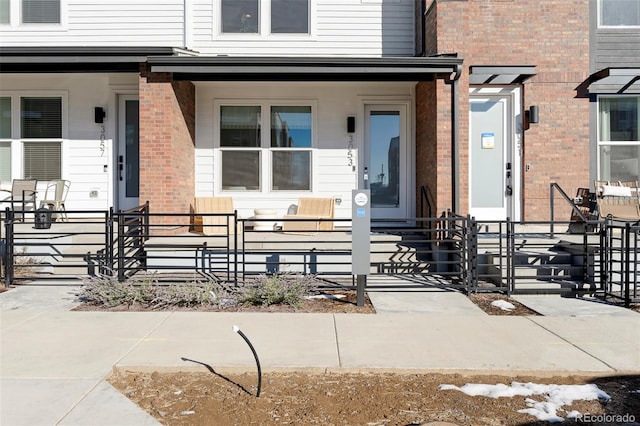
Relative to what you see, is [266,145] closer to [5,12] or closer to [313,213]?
[313,213]

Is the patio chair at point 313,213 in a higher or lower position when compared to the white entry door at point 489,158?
lower

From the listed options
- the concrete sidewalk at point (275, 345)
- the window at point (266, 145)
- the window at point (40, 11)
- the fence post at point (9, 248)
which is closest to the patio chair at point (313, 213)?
the window at point (266, 145)

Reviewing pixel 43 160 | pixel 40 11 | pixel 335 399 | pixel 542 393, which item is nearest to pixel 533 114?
pixel 542 393

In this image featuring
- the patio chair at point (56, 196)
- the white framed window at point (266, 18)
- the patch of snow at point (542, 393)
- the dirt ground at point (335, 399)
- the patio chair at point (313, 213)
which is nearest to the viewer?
the dirt ground at point (335, 399)

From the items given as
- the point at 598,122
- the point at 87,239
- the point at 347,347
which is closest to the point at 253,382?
the point at 347,347

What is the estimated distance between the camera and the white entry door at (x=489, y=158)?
29.8 feet

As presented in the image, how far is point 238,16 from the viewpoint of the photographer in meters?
9.93

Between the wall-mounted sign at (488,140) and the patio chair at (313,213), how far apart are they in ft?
10.3

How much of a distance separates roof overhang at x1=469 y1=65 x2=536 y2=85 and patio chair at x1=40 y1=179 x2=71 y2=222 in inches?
324

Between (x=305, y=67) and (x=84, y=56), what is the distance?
13.1 ft

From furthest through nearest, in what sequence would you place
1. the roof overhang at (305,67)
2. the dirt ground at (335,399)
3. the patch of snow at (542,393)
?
the roof overhang at (305,67) < the patch of snow at (542,393) < the dirt ground at (335,399)

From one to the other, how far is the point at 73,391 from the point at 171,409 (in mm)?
894

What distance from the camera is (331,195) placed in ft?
32.2

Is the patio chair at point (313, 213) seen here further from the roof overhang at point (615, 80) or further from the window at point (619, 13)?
the window at point (619, 13)
